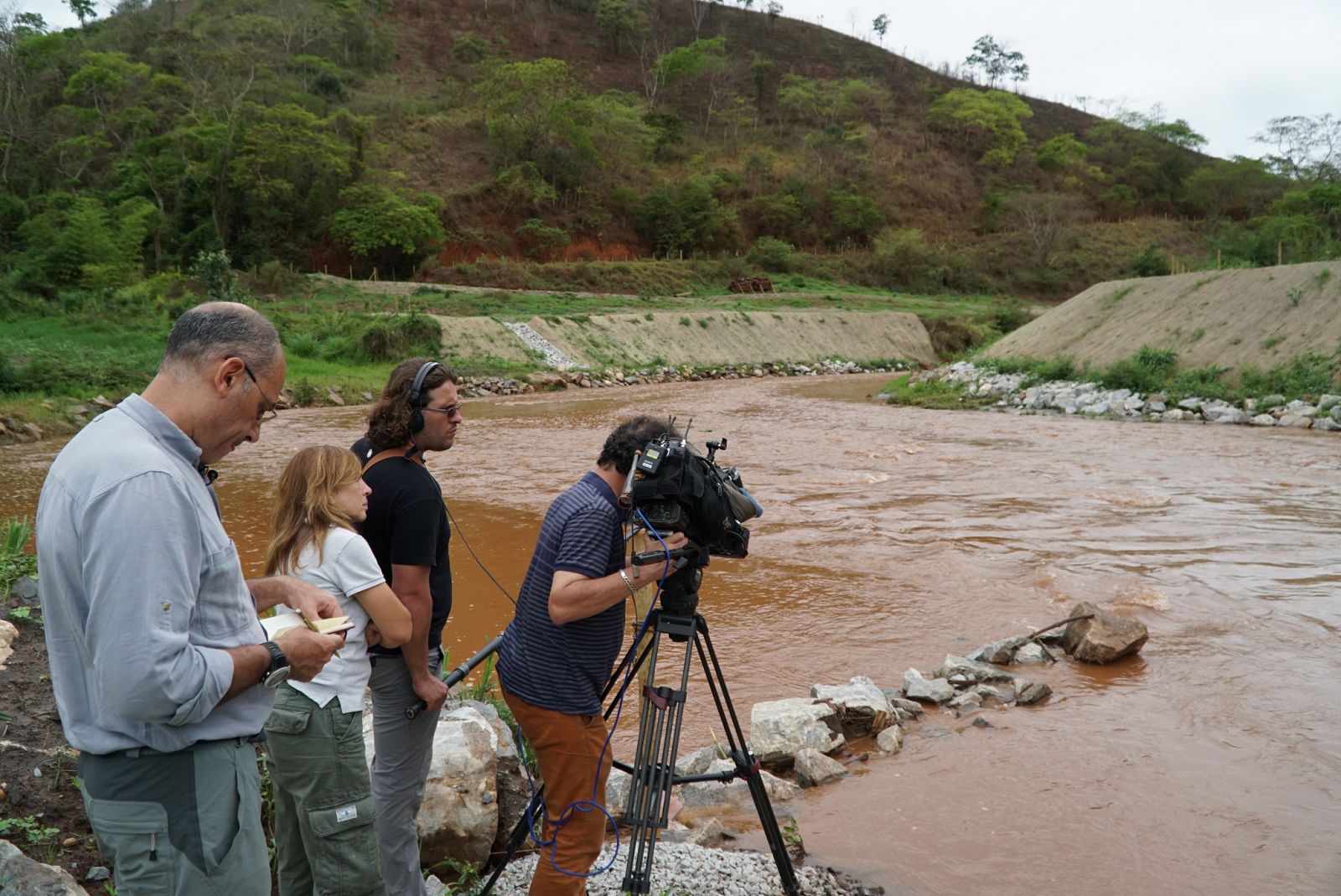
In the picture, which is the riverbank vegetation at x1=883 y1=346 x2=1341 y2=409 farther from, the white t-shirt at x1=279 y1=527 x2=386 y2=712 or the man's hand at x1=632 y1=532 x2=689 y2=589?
the white t-shirt at x1=279 y1=527 x2=386 y2=712

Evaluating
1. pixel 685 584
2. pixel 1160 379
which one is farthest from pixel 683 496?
pixel 1160 379

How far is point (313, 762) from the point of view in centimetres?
257

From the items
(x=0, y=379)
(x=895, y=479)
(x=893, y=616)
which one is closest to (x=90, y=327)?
(x=0, y=379)

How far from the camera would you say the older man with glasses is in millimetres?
1720

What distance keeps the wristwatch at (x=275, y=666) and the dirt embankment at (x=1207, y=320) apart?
22973 millimetres

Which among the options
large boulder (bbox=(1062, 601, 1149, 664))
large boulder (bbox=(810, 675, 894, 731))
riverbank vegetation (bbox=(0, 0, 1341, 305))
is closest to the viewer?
large boulder (bbox=(810, 675, 894, 731))

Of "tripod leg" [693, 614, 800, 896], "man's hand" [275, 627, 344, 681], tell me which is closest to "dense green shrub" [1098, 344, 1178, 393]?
"tripod leg" [693, 614, 800, 896]

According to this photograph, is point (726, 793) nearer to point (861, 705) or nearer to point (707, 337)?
point (861, 705)

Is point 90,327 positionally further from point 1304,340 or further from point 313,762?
point 1304,340

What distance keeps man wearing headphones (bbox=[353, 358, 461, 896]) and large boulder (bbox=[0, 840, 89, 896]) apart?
85 centimetres

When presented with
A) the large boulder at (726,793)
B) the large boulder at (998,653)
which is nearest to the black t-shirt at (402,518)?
the large boulder at (726,793)

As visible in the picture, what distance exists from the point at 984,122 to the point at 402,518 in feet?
296

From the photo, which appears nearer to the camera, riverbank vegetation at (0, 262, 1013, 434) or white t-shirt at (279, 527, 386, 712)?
white t-shirt at (279, 527, 386, 712)

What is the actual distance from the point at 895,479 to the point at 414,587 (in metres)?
11.7
